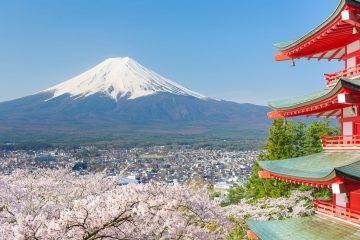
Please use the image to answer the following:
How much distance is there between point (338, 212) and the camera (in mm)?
10016

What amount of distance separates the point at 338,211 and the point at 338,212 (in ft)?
0.52

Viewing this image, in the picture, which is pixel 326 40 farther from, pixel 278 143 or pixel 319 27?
pixel 278 143

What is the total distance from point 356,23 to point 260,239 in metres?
5.54

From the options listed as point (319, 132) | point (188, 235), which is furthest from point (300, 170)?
point (319, 132)

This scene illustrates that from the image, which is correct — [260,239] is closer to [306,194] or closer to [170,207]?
[170,207]

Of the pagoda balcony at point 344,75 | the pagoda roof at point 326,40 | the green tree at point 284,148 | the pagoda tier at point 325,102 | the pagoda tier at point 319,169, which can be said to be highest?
the pagoda roof at point 326,40

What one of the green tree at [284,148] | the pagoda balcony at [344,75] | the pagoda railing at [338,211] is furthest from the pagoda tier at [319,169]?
the green tree at [284,148]

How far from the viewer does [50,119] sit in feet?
625

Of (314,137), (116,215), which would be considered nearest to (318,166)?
(116,215)

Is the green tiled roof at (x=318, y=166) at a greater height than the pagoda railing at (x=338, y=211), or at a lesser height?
greater

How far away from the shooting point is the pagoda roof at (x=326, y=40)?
31.4 feet

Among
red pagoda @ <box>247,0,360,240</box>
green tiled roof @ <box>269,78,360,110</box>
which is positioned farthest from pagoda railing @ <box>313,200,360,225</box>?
green tiled roof @ <box>269,78,360,110</box>

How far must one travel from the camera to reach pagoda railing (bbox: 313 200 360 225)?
9.34m

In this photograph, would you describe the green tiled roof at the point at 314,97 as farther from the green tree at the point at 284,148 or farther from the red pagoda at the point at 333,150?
the green tree at the point at 284,148
